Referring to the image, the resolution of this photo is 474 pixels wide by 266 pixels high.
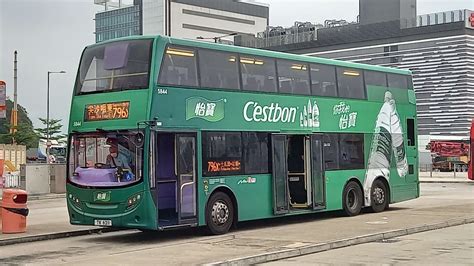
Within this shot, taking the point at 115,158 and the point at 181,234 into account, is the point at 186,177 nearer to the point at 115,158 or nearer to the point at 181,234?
the point at 115,158

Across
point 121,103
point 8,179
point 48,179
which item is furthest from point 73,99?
point 8,179

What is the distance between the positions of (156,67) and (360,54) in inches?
3714

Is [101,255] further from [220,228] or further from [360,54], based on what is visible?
[360,54]

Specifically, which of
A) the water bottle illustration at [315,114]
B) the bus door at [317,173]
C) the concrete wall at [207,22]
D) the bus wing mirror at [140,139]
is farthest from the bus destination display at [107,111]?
the concrete wall at [207,22]

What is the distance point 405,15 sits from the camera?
10525 centimetres

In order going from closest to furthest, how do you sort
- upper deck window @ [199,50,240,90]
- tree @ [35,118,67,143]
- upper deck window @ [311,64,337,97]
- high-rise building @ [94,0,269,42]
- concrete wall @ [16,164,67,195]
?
upper deck window @ [199,50,240,90] → upper deck window @ [311,64,337,97] → concrete wall @ [16,164,67,195] → tree @ [35,118,67,143] → high-rise building @ [94,0,269,42]

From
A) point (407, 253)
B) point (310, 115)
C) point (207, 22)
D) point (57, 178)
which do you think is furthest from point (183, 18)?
point (407, 253)

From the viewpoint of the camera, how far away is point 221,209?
15781 mm

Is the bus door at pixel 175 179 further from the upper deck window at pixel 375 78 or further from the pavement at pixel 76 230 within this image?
the upper deck window at pixel 375 78

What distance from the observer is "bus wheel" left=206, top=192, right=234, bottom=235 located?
50.7 feet

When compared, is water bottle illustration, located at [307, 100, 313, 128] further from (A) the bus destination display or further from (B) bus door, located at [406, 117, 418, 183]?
(A) the bus destination display

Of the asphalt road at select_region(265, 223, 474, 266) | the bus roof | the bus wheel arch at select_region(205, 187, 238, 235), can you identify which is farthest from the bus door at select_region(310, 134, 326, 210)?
the asphalt road at select_region(265, 223, 474, 266)

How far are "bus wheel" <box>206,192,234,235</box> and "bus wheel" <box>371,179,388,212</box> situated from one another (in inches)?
245

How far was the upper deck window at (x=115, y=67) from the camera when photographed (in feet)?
48.2
